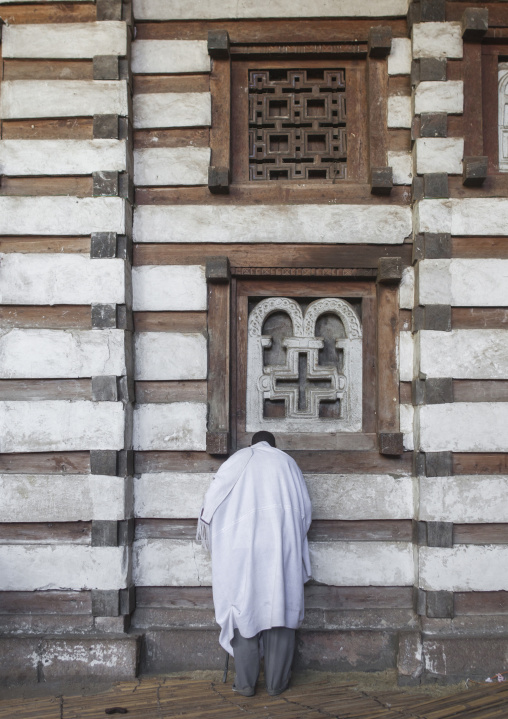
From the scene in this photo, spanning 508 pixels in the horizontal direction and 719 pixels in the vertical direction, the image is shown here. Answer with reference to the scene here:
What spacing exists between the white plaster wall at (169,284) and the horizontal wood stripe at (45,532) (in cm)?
165

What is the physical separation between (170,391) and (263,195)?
1635mm

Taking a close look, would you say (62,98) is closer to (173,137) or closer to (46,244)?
(173,137)

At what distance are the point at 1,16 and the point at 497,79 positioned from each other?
3.81m

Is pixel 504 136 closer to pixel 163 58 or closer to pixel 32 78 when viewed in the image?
pixel 163 58

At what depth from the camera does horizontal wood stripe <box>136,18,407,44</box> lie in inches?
183

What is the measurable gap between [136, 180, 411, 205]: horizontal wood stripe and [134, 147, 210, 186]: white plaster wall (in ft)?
0.22

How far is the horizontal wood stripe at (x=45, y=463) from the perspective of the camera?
4344 millimetres

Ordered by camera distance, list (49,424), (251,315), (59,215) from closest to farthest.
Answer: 1. (49,424)
2. (59,215)
3. (251,315)

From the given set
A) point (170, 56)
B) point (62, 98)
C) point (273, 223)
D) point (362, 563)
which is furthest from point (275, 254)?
point (362, 563)

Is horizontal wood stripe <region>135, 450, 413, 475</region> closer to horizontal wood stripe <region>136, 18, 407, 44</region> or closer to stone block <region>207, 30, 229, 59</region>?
stone block <region>207, 30, 229, 59</region>

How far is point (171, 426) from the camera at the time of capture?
14.6 ft

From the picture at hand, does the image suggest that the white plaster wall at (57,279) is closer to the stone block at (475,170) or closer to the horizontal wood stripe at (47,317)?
the horizontal wood stripe at (47,317)

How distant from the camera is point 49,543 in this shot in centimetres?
428

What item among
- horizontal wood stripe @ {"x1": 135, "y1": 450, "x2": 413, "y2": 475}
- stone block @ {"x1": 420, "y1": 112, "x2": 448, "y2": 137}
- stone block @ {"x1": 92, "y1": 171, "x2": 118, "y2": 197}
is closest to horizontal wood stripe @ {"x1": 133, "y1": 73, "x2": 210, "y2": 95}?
stone block @ {"x1": 92, "y1": 171, "x2": 118, "y2": 197}
